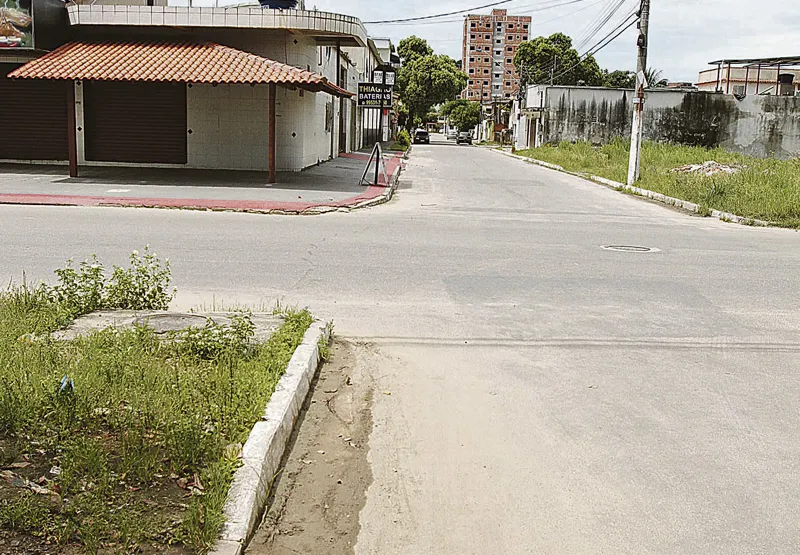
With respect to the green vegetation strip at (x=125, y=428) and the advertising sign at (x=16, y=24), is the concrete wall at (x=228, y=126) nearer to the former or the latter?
the advertising sign at (x=16, y=24)

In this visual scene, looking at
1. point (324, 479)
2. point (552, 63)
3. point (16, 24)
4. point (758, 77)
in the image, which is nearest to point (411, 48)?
point (552, 63)

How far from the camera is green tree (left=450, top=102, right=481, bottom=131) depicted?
376ft

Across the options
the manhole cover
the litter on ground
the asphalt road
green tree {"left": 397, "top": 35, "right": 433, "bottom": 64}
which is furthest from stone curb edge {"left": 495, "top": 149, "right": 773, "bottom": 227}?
green tree {"left": 397, "top": 35, "right": 433, "bottom": 64}

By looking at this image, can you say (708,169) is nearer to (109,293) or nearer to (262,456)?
(109,293)

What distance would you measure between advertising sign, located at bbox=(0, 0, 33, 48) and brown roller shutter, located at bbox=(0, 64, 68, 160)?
3.39 m

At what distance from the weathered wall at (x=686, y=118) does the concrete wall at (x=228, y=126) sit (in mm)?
32922

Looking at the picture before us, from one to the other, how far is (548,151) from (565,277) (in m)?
40.4

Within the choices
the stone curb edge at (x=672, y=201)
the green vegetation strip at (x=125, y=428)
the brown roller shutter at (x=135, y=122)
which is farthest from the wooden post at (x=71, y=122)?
the green vegetation strip at (x=125, y=428)

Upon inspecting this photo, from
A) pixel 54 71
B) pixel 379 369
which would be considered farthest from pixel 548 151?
pixel 379 369

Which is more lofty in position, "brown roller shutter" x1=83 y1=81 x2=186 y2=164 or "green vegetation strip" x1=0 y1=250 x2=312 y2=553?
"brown roller shutter" x1=83 y1=81 x2=186 y2=164

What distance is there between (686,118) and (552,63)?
48725 mm

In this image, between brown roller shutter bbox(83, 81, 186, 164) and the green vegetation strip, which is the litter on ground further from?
the green vegetation strip

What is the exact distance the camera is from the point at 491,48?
17162cm

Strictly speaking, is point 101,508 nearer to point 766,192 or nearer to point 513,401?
point 513,401
